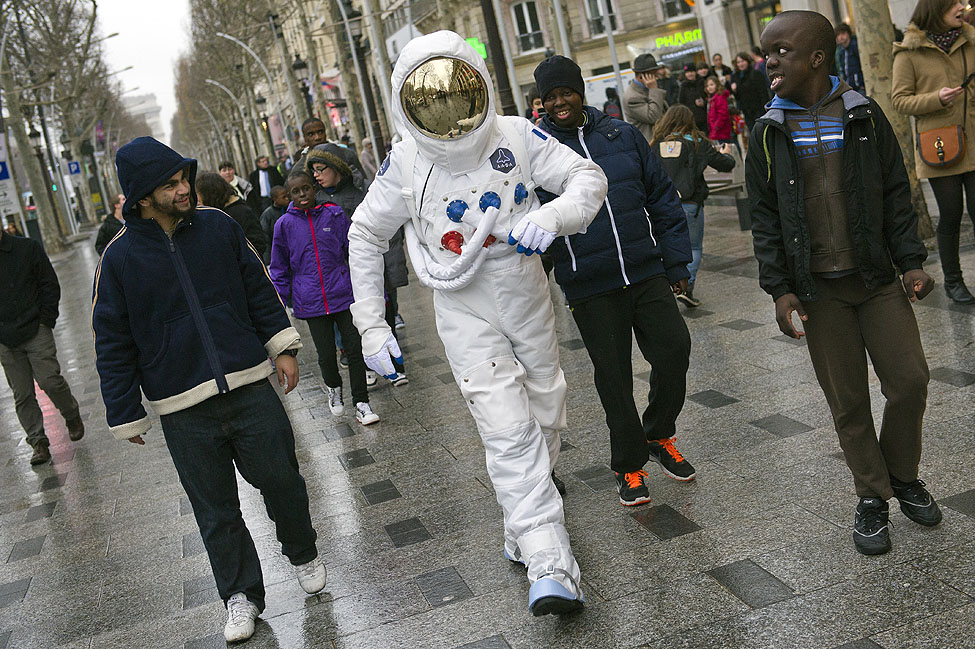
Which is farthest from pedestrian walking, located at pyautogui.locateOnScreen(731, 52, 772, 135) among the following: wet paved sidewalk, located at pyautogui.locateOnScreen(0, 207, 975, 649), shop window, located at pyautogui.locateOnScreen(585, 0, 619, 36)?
shop window, located at pyautogui.locateOnScreen(585, 0, 619, 36)

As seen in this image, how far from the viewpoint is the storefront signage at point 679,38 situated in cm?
4806

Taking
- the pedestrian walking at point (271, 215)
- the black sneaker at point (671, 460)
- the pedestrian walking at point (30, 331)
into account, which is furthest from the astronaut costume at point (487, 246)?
the pedestrian walking at point (271, 215)

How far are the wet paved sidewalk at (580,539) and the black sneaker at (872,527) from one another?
0.17 ft

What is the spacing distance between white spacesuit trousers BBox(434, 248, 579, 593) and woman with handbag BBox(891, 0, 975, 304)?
3.65 metres

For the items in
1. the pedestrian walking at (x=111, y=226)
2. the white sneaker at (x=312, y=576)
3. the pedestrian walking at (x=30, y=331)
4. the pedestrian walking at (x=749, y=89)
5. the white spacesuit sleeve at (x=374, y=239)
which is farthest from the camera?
the pedestrian walking at (x=749, y=89)

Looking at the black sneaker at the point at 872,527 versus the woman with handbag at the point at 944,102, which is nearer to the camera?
the black sneaker at the point at 872,527

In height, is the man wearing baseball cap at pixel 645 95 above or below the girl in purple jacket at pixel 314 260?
above

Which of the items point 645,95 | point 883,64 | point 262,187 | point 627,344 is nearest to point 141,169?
point 627,344

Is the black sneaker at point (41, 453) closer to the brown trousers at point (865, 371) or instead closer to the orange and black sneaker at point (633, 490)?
the orange and black sneaker at point (633, 490)

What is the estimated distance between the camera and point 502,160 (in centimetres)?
427

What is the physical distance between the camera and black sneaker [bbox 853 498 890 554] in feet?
13.0

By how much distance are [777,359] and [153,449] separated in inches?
182

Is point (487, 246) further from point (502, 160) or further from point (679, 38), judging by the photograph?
point (679, 38)

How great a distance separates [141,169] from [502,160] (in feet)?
4.65
